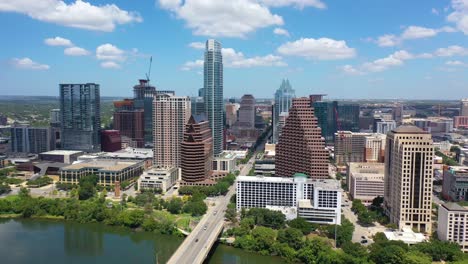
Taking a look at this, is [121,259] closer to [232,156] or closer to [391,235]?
[391,235]

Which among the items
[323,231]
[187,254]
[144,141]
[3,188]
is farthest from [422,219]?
[144,141]

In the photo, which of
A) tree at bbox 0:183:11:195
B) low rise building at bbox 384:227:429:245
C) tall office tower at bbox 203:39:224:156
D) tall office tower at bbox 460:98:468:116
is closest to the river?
low rise building at bbox 384:227:429:245

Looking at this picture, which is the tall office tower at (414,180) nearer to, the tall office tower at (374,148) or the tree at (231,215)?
the tree at (231,215)

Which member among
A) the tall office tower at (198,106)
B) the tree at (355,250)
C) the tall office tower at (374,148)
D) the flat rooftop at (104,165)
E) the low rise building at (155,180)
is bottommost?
the tree at (355,250)

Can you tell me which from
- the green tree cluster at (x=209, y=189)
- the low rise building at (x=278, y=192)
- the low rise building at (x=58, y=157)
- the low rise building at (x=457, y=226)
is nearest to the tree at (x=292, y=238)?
the low rise building at (x=278, y=192)

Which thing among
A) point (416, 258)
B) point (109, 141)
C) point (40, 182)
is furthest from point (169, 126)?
point (416, 258)

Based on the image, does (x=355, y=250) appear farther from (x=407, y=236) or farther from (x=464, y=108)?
(x=464, y=108)
